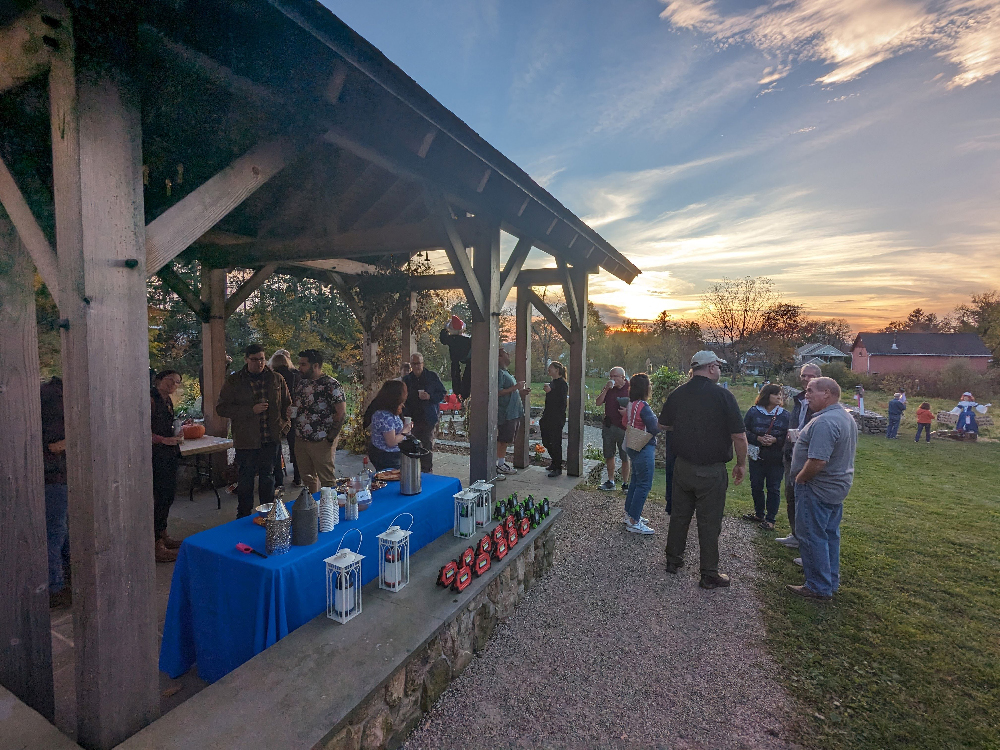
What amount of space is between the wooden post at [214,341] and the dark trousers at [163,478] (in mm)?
1861

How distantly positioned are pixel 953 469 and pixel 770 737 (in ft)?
32.6

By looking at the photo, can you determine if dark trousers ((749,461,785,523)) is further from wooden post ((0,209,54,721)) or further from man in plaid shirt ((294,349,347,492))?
wooden post ((0,209,54,721))

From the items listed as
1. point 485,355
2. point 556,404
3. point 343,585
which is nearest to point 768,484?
point 556,404

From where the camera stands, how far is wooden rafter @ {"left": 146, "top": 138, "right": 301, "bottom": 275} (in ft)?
4.90

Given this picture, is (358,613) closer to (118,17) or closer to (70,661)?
(70,661)

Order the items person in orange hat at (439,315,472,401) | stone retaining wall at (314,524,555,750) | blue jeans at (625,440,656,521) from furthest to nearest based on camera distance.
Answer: person in orange hat at (439,315,472,401)
blue jeans at (625,440,656,521)
stone retaining wall at (314,524,555,750)

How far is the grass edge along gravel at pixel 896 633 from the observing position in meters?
2.26

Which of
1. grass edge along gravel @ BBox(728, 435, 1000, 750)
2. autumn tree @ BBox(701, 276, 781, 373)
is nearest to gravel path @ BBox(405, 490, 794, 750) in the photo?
grass edge along gravel @ BBox(728, 435, 1000, 750)

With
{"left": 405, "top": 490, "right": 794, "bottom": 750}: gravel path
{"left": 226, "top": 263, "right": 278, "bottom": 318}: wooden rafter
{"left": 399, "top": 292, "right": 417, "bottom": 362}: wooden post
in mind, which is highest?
{"left": 226, "top": 263, "right": 278, "bottom": 318}: wooden rafter

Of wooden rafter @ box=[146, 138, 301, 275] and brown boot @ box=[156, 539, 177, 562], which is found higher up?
Answer: wooden rafter @ box=[146, 138, 301, 275]

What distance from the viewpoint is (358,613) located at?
2.29 metres

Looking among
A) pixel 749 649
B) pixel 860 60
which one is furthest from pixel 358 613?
pixel 860 60

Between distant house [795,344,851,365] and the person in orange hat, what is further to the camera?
distant house [795,344,851,365]

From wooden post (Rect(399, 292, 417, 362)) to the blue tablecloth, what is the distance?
4628 millimetres
